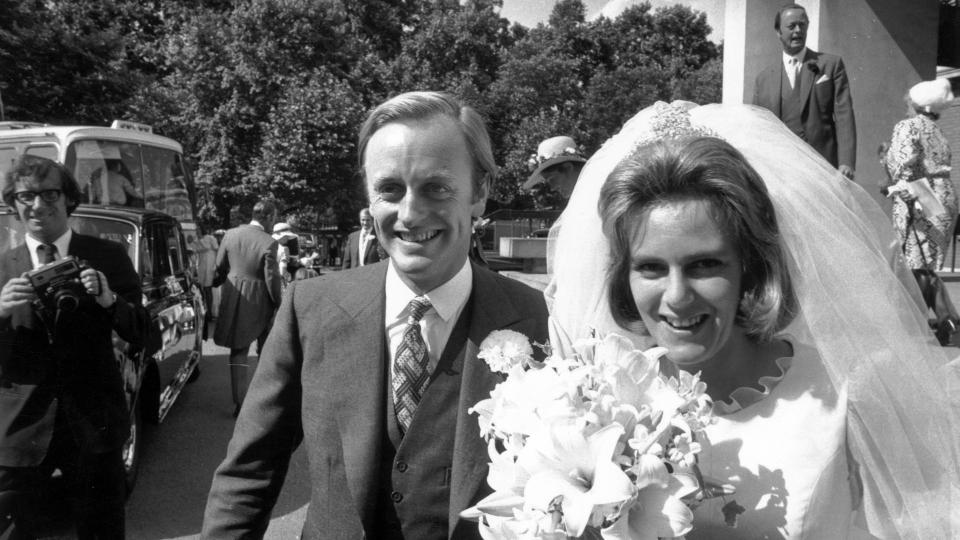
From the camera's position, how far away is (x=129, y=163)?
1141cm

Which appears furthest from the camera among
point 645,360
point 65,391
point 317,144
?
point 317,144

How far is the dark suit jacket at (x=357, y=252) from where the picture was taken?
845cm

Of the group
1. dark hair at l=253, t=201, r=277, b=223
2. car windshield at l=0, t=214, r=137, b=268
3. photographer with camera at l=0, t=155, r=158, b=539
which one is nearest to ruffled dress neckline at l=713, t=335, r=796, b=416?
photographer with camera at l=0, t=155, r=158, b=539

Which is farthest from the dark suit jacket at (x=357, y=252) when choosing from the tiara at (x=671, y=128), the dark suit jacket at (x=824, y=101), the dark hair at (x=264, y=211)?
the tiara at (x=671, y=128)

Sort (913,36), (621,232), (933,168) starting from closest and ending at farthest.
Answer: (621,232) → (933,168) → (913,36)

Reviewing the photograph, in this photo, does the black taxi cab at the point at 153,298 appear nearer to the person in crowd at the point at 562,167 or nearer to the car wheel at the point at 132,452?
the car wheel at the point at 132,452

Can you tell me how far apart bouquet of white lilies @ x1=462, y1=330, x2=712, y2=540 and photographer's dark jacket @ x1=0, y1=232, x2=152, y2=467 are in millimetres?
2600

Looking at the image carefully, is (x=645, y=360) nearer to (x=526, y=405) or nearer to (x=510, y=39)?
(x=526, y=405)

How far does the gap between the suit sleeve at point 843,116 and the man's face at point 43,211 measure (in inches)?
178

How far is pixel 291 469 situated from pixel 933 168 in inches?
206

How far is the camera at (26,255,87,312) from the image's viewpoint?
3318 mm

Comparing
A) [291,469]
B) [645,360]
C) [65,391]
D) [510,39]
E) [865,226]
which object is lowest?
[291,469]

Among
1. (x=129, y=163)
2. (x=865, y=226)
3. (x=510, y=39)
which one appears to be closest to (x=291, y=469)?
(x=865, y=226)

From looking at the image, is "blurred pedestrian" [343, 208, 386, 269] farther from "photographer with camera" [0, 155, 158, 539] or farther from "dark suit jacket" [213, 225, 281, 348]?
"photographer with camera" [0, 155, 158, 539]
